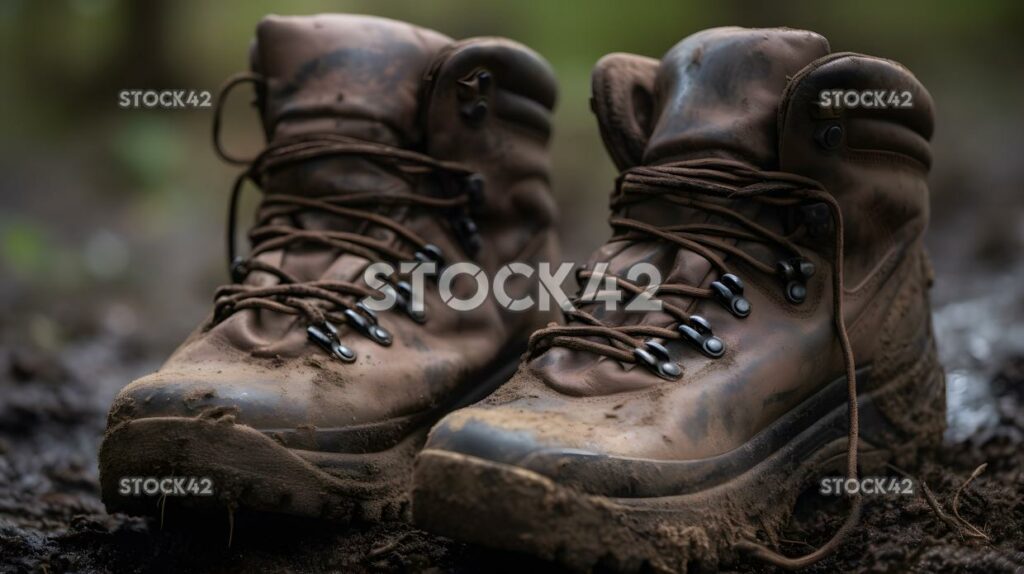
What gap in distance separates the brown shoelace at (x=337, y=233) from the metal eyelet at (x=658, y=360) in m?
0.52

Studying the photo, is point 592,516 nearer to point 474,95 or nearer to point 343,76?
point 474,95

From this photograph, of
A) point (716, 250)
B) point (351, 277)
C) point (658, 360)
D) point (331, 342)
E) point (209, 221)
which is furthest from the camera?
point (209, 221)

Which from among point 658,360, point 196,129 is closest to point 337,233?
point 658,360

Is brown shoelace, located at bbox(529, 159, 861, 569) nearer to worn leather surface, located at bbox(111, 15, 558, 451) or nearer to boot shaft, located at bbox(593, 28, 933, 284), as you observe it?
boot shaft, located at bbox(593, 28, 933, 284)

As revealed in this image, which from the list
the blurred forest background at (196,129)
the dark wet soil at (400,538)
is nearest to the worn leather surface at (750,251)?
the dark wet soil at (400,538)

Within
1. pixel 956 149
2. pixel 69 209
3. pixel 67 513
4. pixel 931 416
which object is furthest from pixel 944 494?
pixel 69 209

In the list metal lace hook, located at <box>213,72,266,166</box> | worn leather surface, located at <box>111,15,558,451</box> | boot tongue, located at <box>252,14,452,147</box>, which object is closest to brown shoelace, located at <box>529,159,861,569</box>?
worn leather surface, located at <box>111,15,558,451</box>

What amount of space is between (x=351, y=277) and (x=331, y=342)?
6.8 inches

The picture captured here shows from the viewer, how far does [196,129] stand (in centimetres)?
722

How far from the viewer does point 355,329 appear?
1876mm

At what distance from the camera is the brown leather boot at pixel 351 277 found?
5.34 feet

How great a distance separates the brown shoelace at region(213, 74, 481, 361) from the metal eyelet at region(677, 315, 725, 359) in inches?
22.1

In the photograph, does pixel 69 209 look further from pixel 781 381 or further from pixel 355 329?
pixel 781 381

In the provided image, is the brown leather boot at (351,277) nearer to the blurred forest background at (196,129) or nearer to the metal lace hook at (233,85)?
the metal lace hook at (233,85)
